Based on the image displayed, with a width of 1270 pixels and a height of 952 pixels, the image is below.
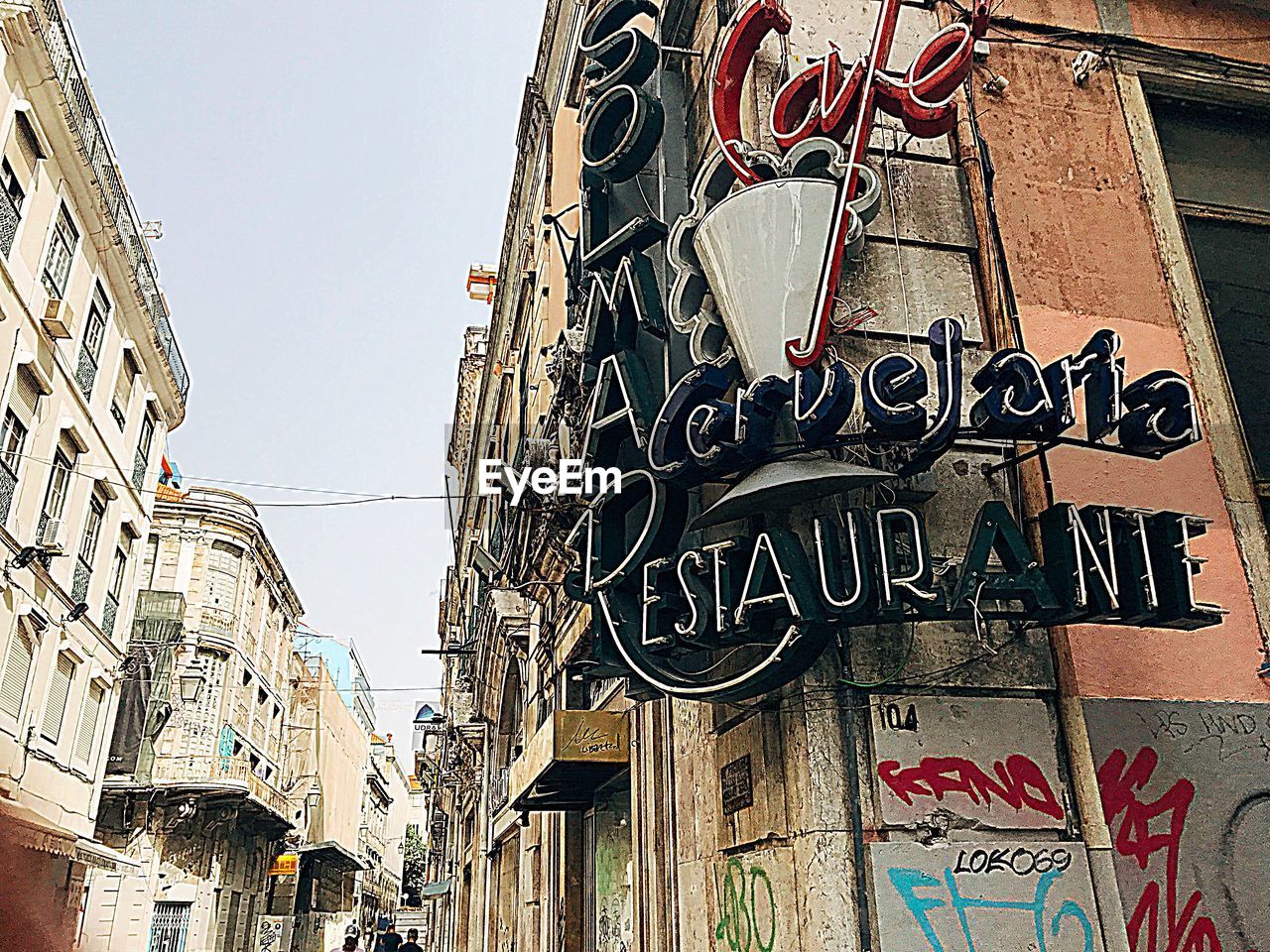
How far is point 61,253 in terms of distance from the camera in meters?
20.7

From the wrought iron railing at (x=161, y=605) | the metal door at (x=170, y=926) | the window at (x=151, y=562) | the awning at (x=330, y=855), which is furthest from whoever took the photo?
the awning at (x=330, y=855)

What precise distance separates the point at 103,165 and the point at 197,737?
1837 centimetres

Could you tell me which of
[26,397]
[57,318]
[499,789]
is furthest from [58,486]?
[499,789]

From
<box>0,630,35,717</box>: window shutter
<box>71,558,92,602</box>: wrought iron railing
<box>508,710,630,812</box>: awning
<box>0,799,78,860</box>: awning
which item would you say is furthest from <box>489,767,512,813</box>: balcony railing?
<box>0,799,78,860</box>: awning

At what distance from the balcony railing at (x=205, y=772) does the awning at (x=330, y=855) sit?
38.6 feet

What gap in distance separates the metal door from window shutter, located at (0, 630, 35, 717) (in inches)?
532

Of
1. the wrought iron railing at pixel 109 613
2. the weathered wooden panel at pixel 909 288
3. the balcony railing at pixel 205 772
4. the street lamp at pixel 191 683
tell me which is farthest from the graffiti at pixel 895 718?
the street lamp at pixel 191 683

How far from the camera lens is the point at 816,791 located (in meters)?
5.14

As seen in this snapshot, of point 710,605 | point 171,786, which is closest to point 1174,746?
point 710,605

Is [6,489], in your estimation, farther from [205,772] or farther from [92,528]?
[205,772]

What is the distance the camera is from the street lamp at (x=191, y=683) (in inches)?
1288

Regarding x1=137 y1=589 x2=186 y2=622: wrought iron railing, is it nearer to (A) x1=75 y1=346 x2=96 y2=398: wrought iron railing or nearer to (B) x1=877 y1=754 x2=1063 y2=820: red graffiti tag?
(A) x1=75 y1=346 x2=96 y2=398: wrought iron railing

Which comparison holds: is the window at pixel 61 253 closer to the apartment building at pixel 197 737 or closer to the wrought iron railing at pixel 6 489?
the wrought iron railing at pixel 6 489

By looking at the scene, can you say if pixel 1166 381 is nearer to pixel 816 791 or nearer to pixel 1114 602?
pixel 1114 602
